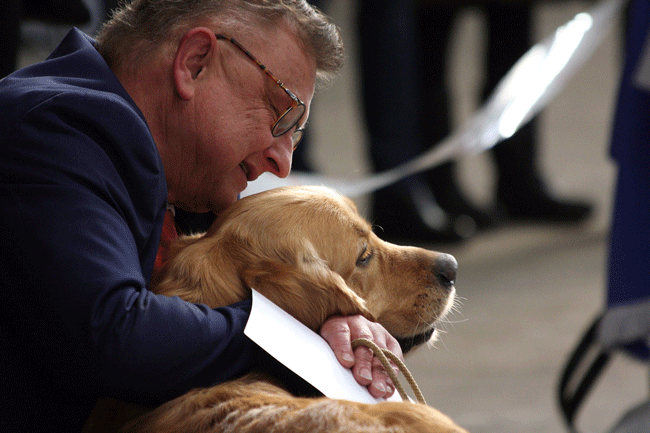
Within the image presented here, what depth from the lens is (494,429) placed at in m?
2.51

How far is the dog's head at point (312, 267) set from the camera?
48.9 inches

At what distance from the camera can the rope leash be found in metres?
1.17

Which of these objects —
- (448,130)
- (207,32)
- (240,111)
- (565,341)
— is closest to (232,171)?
(240,111)

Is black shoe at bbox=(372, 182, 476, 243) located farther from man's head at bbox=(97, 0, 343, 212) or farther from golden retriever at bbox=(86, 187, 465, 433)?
man's head at bbox=(97, 0, 343, 212)

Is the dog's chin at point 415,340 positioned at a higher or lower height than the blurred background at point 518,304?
higher

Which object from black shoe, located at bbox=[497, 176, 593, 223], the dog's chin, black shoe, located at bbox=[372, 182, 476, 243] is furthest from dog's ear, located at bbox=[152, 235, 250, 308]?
black shoe, located at bbox=[497, 176, 593, 223]

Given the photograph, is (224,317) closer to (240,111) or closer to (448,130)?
(240,111)

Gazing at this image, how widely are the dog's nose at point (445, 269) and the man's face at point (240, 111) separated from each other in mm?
393

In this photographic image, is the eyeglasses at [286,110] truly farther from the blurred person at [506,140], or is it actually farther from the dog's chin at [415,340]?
the blurred person at [506,140]

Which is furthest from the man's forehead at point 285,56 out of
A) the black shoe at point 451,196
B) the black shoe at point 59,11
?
the black shoe at point 451,196

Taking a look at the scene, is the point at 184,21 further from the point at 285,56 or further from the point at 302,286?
the point at 302,286

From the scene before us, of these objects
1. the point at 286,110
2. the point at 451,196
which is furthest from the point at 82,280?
the point at 451,196

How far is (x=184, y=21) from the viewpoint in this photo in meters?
1.38

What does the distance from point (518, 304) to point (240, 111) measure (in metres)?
2.74
